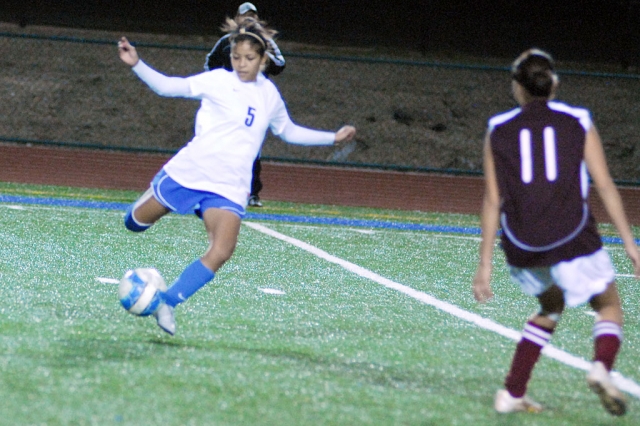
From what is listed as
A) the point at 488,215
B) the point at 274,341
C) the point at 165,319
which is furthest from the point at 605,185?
the point at 165,319

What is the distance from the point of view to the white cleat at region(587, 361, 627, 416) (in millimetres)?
3898

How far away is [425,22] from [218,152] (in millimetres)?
17870

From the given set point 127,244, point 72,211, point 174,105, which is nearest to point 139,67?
point 127,244

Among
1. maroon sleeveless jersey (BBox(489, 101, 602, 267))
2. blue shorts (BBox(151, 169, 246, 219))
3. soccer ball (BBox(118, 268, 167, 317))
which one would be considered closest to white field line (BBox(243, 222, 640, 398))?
maroon sleeveless jersey (BBox(489, 101, 602, 267))

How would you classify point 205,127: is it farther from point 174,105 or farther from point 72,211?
point 174,105

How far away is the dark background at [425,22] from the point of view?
74.3ft

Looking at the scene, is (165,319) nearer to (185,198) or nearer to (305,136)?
(185,198)

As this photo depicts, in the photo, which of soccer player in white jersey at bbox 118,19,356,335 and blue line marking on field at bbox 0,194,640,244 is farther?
blue line marking on field at bbox 0,194,640,244

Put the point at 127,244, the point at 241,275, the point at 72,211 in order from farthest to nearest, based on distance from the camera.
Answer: the point at 72,211 < the point at 127,244 < the point at 241,275

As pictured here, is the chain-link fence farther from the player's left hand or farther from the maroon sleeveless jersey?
the maroon sleeveless jersey

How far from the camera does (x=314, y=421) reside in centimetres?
388

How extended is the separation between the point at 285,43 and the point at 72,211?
12123 millimetres

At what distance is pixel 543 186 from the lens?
13.4ft

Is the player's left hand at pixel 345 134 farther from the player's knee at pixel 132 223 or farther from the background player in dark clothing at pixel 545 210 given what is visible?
the background player in dark clothing at pixel 545 210
